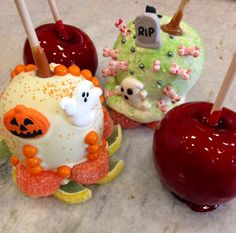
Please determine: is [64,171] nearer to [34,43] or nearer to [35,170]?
[35,170]

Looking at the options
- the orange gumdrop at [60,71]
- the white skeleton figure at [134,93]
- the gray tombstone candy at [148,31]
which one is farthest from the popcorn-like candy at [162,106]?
the orange gumdrop at [60,71]

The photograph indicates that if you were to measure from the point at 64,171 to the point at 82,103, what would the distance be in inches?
5.4

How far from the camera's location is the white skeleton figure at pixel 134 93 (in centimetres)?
80

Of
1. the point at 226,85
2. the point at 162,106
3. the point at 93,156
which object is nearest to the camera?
the point at 226,85

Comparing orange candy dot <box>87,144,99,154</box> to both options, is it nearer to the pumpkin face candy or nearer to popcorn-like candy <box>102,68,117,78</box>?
the pumpkin face candy

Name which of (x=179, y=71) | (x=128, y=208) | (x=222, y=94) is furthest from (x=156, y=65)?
(x=128, y=208)

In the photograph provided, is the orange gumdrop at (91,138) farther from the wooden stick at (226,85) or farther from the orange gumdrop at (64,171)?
the wooden stick at (226,85)

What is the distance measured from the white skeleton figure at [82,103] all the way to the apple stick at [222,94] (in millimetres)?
197

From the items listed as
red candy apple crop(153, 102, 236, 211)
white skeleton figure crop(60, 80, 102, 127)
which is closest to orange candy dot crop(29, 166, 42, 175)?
white skeleton figure crop(60, 80, 102, 127)

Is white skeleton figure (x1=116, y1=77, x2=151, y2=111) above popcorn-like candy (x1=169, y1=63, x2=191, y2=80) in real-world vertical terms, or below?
below

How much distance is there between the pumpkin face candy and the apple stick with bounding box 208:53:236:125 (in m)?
0.20

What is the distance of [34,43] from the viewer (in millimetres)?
636

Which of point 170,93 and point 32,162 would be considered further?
point 170,93

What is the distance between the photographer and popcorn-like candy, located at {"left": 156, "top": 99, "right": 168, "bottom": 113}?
835mm
